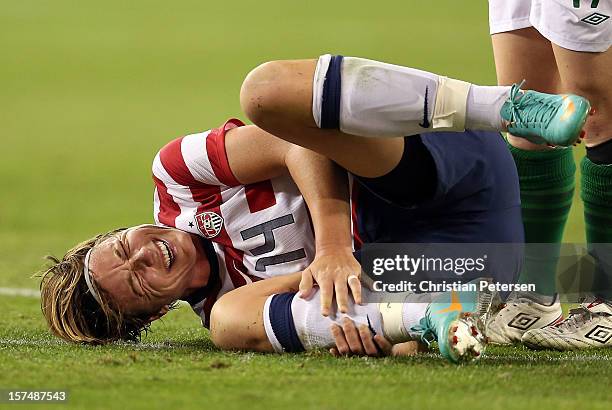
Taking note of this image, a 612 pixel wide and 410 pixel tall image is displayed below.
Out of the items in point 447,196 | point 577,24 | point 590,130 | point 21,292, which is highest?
point 577,24

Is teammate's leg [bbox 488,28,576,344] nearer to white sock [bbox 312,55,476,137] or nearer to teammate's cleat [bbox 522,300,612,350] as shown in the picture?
teammate's cleat [bbox 522,300,612,350]

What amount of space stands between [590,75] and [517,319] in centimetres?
88

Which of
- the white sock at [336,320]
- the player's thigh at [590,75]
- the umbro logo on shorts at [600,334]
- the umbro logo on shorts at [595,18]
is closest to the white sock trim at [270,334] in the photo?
the white sock at [336,320]

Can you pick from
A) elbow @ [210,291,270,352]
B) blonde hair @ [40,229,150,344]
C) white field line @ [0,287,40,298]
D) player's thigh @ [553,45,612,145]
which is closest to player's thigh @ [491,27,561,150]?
player's thigh @ [553,45,612,145]

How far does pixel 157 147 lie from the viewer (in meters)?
11.0

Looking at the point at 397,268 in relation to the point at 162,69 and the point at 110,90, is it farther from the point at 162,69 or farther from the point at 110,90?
the point at 162,69

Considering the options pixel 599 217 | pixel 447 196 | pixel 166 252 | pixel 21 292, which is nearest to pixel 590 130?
pixel 599 217

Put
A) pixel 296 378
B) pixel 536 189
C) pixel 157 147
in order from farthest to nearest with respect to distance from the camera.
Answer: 1. pixel 157 147
2. pixel 536 189
3. pixel 296 378

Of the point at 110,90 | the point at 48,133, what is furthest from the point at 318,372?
the point at 110,90

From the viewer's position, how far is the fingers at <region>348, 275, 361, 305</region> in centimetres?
312

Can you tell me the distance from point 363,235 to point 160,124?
8.76 meters

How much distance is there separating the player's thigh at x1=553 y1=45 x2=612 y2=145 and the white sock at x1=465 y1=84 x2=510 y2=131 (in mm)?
602

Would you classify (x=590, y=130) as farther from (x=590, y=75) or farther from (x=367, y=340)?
(x=367, y=340)

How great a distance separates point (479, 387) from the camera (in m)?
2.70
